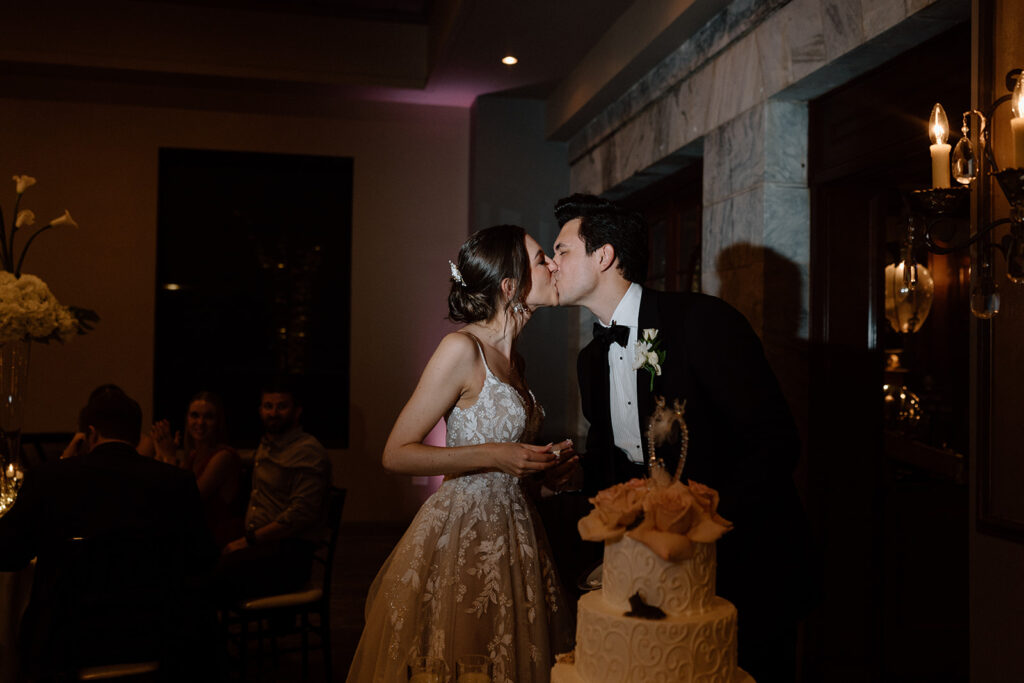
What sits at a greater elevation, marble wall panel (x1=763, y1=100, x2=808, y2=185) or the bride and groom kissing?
marble wall panel (x1=763, y1=100, x2=808, y2=185)

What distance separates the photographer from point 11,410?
3.70m

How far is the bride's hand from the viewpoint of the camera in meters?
2.29

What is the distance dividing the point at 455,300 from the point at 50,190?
6280mm

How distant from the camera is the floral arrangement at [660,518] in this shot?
1598mm

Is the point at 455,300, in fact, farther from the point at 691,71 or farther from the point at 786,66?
the point at 691,71

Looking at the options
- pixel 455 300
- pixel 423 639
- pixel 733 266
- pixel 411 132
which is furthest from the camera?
pixel 411 132

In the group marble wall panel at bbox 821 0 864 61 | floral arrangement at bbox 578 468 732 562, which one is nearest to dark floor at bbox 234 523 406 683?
floral arrangement at bbox 578 468 732 562

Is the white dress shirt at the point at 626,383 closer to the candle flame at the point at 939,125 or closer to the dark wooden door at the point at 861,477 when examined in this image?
the candle flame at the point at 939,125

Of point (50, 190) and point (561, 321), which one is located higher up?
point (50, 190)

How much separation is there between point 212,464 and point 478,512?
240cm

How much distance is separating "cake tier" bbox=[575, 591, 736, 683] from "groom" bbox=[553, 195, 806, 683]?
1.83 feet

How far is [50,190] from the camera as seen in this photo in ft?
25.2

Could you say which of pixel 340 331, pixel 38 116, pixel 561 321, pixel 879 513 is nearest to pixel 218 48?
pixel 38 116

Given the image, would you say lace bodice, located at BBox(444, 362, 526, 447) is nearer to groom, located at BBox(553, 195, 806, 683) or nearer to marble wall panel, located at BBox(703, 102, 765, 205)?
groom, located at BBox(553, 195, 806, 683)
